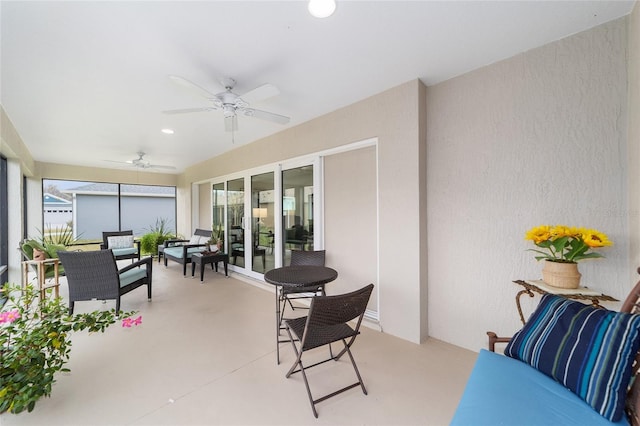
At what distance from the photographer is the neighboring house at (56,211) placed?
249 inches

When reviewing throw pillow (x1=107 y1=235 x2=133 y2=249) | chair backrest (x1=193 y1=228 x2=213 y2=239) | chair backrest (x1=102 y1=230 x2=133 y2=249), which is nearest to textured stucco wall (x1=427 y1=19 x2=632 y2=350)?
chair backrest (x1=193 y1=228 x2=213 y2=239)

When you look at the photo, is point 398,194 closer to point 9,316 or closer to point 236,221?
point 9,316

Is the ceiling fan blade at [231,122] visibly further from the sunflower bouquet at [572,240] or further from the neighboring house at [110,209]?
the neighboring house at [110,209]

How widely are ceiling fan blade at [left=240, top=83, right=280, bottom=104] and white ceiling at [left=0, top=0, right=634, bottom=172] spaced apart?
0.79 ft

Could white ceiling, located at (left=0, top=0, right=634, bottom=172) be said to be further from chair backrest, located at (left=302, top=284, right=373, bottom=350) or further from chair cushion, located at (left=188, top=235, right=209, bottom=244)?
chair cushion, located at (left=188, top=235, right=209, bottom=244)

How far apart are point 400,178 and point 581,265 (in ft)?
4.99

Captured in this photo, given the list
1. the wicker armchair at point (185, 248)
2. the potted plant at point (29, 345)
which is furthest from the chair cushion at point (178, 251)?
the potted plant at point (29, 345)

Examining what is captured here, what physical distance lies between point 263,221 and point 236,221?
Answer: 107 centimetres

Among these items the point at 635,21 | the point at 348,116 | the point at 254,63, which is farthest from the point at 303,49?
the point at 635,21

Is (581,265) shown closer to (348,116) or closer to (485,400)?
(485,400)

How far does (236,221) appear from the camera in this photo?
536cm

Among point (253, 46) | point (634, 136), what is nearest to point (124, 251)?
point (253, 46)

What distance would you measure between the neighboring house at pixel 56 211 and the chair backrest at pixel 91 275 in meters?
5.08

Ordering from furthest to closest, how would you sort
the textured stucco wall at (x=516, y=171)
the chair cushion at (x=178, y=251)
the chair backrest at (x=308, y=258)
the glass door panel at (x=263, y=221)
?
the chair cushion at (x=178, y=251)
the glass door panel at (x=263, y=221)
the chair backrest at (x=308, y=258)
the textured stucco wall at (x=516, y=171)
